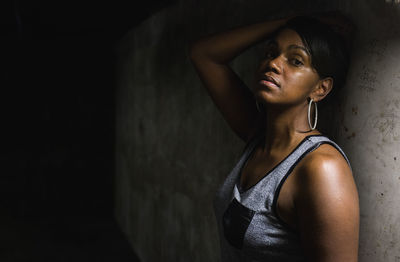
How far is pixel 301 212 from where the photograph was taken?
1.03m

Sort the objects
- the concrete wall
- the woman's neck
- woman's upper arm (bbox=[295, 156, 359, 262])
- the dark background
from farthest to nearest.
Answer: the dark background → the woman's neck → the concrete wall → woman's upper arm (bbox=[295, 156, 359, 262])

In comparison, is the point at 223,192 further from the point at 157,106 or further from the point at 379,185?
the point at 157,106

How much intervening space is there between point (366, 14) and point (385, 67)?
0.19m

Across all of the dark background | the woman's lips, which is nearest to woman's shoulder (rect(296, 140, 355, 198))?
the woman's lips

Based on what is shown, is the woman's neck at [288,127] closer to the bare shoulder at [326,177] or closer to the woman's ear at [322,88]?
the woman's ear at [322,88]

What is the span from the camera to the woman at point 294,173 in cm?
99

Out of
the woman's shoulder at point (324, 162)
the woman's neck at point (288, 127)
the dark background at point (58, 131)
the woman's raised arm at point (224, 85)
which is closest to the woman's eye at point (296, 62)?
the woman's neck at point (288, 127)

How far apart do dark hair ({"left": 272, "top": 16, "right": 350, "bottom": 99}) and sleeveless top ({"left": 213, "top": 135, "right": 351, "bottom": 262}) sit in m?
0.21

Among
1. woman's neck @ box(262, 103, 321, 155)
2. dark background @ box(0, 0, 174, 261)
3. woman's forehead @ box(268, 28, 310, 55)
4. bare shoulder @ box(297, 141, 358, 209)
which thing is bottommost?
dark background @ box(0, 0, 174, 261)

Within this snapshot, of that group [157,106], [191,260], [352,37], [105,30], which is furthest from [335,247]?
[105,30]

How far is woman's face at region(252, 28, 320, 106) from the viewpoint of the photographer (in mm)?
1139

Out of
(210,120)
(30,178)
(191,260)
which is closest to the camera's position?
(210,120)

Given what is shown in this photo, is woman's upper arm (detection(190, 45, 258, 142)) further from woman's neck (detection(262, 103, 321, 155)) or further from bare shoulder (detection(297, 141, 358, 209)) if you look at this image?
bare shoulder (detection(297, 141, 358, 209))

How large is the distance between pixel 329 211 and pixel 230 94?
0.71m
